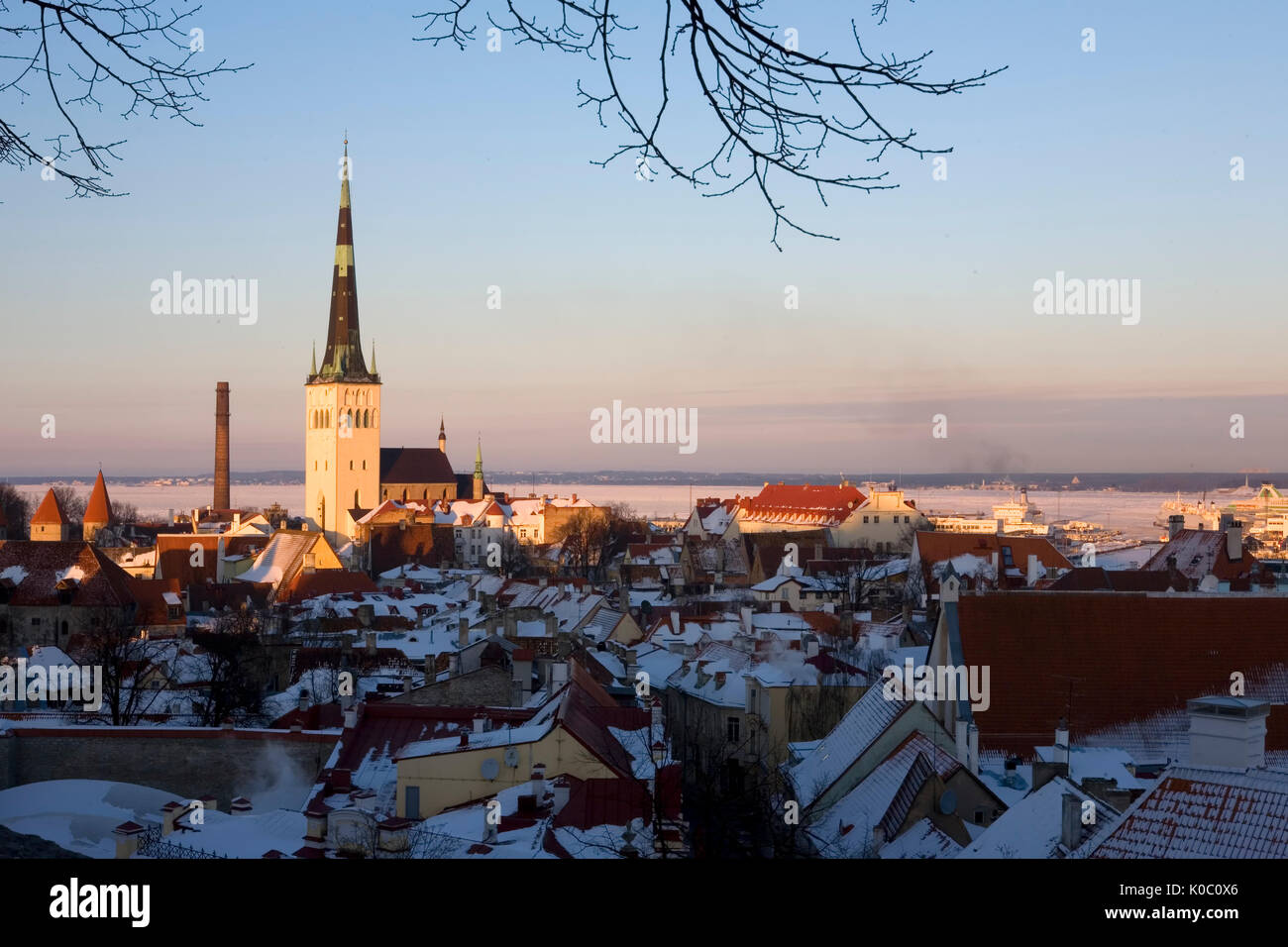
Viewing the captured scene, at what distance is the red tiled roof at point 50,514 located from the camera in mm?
78938

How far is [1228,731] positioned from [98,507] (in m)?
92.4

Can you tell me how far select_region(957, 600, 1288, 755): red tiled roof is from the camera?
61.1ft

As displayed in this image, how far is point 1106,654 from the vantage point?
19.5 metres

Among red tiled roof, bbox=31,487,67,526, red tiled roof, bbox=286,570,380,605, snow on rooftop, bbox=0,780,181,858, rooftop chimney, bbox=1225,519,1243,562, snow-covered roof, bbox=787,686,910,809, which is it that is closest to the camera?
snow on rooftop, bbox=0,780,181,858

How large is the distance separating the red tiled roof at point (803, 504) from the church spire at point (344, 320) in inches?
1176

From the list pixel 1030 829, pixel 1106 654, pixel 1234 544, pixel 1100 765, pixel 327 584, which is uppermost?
pixel 1234 544

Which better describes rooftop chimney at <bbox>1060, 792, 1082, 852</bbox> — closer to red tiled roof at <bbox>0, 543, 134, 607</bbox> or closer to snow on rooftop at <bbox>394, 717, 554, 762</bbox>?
snow on rooftop at <bbox>394, 717, 554, 762</bbox>

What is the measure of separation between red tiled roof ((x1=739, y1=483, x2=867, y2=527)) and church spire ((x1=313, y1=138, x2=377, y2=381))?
29869 millimetres

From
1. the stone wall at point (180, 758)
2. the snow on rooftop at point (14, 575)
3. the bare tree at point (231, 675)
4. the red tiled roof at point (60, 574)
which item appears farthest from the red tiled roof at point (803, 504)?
the stone wall at point (180, 758)

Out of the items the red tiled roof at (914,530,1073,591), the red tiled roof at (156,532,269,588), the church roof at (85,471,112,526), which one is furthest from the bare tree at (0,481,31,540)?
the red tiled roof at (914,530,1073,591)

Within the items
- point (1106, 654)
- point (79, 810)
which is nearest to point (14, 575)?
point (79, 810)

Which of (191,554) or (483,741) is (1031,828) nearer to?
(483,741)
